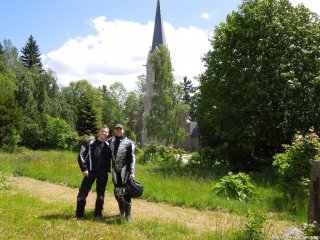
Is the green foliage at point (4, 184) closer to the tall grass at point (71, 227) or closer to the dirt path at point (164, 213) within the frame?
the dirt path at point (164, 213)

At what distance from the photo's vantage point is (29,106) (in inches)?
1297

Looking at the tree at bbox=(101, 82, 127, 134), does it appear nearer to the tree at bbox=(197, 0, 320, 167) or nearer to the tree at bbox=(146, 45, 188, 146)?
the tree at bbox=(146, 45, 188, 146)

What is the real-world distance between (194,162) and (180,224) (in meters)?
12.0

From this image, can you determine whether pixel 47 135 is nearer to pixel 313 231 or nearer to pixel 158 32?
pixel 158 32

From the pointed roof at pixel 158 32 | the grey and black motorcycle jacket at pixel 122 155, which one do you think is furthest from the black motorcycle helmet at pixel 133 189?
the pointed roof at pixel 158 32

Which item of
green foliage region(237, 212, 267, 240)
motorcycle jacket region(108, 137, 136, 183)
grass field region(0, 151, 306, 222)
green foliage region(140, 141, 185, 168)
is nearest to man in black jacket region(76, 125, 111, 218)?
motorcycle jacket region(108, 137, 136, 183)

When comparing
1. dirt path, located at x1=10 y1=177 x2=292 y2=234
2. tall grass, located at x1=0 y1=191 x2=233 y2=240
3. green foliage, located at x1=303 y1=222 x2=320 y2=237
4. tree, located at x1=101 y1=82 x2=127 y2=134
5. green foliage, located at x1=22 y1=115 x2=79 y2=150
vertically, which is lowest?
tall grass, located at x1=0 y1=191 x2=233 y2=240

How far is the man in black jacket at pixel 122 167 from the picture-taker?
7746mm

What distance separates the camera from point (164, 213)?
30.2 feet

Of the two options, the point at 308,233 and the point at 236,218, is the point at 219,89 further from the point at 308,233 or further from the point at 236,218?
the point at 308,233

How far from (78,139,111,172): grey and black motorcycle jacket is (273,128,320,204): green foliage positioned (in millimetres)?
4631

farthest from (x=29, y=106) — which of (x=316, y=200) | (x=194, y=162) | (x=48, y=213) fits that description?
(x=316, y=200)

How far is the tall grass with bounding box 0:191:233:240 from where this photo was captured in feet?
21.3

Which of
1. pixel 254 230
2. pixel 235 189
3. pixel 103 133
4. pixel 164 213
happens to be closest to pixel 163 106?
pixel 235 189
